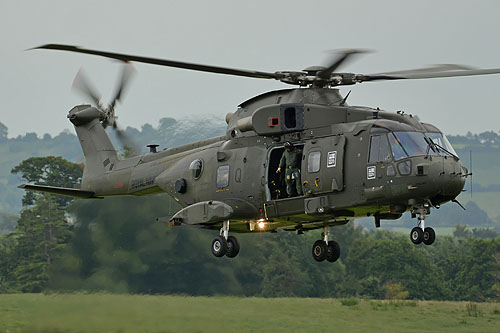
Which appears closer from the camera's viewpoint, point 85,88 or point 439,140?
point 439,140

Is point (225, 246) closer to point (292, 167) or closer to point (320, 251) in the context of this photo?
point (320, 251)

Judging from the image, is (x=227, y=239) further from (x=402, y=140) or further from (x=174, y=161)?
(x=402, y=140)

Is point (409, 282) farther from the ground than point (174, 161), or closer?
closer

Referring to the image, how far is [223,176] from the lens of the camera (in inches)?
786

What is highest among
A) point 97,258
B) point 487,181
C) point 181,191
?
point 487,181

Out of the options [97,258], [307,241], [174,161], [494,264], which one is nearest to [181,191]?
[174,161]

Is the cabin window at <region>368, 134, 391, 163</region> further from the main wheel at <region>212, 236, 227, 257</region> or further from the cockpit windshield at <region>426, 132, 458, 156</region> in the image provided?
the main wheel at <region>212, 236, 227, 257</region>

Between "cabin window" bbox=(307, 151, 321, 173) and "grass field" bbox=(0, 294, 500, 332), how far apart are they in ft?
28.4

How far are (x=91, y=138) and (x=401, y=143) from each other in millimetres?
10407

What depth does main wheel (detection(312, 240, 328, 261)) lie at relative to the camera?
802 inches

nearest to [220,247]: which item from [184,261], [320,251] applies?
[320,251]

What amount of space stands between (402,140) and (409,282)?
37514 mm

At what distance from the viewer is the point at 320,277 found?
1939 inches

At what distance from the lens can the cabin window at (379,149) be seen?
690 inches
